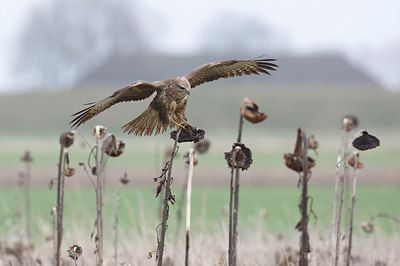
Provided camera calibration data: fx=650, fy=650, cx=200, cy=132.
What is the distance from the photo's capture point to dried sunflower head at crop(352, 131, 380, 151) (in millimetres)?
2879

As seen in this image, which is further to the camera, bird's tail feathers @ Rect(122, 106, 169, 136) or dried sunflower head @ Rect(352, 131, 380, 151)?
bird's tail feathers @ Rect(122, 106, 169, 136)

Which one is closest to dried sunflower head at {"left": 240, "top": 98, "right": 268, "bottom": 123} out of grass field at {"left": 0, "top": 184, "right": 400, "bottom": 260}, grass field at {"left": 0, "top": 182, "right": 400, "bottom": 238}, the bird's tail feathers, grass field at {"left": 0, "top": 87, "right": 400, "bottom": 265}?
the bird's tail feathers

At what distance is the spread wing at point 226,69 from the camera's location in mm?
3135

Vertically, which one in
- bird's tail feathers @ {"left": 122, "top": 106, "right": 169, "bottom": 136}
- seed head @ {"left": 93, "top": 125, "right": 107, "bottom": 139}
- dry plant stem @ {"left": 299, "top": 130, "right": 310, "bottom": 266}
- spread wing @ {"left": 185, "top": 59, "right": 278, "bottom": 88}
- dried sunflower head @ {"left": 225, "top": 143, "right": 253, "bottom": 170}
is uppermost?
spread wing @ {"left": 185, "top": 59, "right": 278, "bottom": 88}

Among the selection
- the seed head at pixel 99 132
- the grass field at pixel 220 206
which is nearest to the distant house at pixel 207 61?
the grass field at pixel 220 206

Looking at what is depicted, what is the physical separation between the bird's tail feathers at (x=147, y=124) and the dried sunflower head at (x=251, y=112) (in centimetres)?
37

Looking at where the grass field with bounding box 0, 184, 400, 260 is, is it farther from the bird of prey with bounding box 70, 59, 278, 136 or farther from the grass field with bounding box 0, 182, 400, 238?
the bird of prey with bounding box 70, 59, 278, 136

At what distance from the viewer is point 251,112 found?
3062mm

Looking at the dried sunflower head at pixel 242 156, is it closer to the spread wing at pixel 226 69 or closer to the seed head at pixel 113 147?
the spread wing at pixel 226 69

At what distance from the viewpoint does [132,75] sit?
73.2 meters

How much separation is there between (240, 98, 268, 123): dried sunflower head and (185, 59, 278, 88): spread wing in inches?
9.3

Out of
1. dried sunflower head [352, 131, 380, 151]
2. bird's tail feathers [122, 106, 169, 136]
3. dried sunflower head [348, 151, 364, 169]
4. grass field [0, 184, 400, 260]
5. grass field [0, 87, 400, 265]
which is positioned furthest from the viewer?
grass field [0, 184, 400, 260]

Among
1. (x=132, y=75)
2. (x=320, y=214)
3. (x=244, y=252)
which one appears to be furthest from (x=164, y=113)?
(x=132, y=75)

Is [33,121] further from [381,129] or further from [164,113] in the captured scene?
[164,113]
